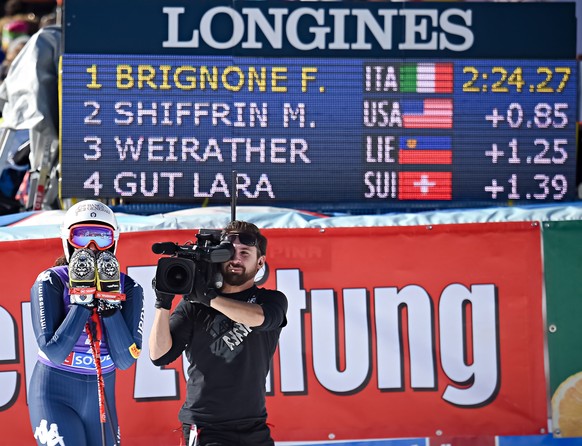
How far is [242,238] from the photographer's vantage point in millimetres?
4844

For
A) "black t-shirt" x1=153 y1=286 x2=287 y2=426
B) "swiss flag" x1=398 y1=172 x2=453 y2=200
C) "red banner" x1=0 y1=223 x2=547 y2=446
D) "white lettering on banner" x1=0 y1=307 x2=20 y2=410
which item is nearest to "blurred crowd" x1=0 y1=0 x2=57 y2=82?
"white lettering on banner" x1=0 y1=307 x2=20 y2=410

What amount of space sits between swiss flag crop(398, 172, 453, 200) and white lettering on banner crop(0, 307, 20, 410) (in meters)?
2.62

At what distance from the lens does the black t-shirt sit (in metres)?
4.68

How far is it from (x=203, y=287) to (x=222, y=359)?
1.16 ft

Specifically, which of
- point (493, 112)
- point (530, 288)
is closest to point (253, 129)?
point (493, 112)

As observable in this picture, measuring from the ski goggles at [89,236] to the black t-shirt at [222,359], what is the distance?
49cm

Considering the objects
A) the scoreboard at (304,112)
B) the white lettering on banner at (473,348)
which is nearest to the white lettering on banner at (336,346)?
the white lettering on banner at (473,348)

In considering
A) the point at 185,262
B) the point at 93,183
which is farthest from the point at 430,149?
the point at 185,262

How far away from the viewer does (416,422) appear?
271 inches

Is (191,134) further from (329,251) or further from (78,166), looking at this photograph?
(329,251)

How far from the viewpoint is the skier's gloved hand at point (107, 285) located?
4.83m

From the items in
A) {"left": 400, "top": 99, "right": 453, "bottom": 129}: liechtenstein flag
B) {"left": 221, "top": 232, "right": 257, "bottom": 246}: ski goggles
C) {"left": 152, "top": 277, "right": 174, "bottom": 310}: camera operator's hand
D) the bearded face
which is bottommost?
{"left": 152, "top": 277, "right": 174, "bottom": 310}: camera operator's hand

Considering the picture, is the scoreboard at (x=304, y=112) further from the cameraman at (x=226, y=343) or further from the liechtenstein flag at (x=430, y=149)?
the cameraman at (x=226, y=343)

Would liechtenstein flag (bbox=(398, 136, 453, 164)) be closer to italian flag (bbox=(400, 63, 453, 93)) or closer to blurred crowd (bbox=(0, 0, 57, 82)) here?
italian flag (bbox=(400, 63, 453, 93))
